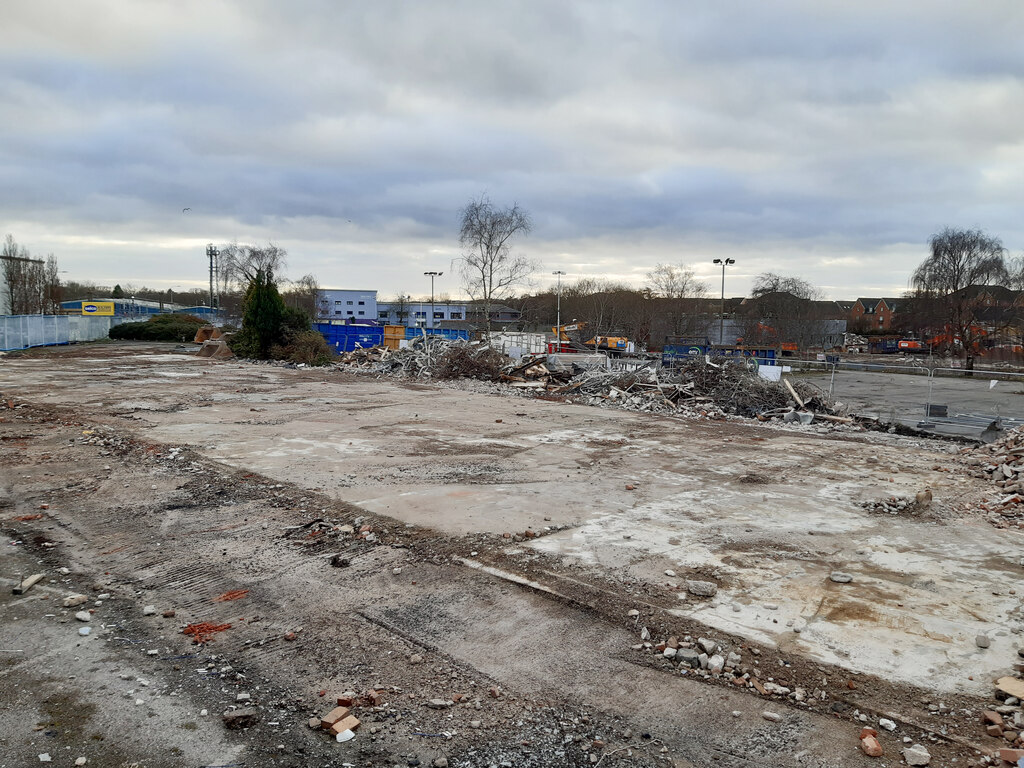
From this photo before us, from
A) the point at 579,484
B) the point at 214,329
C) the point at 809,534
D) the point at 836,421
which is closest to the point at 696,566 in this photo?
the point at 809,534

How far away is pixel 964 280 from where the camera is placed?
48.2 metres

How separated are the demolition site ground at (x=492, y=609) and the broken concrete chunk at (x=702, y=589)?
8 cm

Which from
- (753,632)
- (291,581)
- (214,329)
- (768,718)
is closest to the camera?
(768,718)

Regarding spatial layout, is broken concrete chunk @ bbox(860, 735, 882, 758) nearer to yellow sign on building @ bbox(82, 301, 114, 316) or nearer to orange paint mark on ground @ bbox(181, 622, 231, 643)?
orange paint mark on ground @ bbox(181, 622, 231, 643)

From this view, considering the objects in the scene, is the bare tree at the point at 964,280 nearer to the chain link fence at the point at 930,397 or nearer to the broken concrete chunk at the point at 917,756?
the chain link fence at the point at 930,397

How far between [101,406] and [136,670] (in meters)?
13.7

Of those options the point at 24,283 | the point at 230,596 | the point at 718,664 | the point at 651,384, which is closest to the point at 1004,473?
the point at 718,664

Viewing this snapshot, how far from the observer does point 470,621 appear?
15.6 feet

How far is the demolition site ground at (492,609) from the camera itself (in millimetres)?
3461

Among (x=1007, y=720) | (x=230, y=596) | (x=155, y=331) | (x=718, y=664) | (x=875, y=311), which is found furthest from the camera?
(x=875, y=311)

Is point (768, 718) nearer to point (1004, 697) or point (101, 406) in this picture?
point (1004, 697)

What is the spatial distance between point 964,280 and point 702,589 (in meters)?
55.2

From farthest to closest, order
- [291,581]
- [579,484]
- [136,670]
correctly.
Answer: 1. [579,484]
2. [291,581]
3. [136,670]

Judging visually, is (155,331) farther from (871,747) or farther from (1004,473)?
(871,747)
